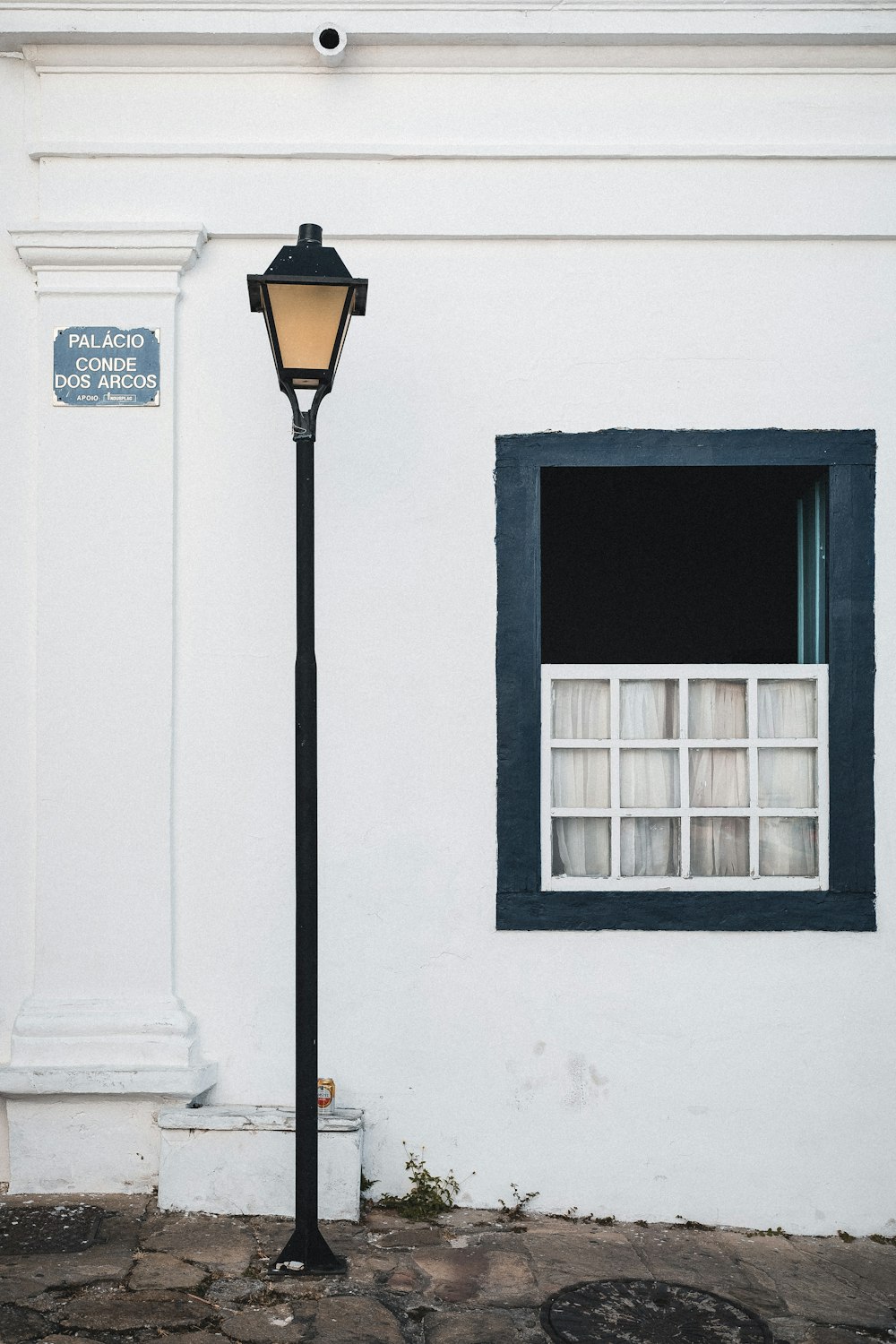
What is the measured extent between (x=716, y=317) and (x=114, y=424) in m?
2.54

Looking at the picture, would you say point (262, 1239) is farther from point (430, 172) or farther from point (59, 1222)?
point (430, 172)

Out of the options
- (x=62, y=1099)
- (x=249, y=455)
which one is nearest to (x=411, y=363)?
(x=249, y=455)

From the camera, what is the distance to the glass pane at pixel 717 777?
465cm

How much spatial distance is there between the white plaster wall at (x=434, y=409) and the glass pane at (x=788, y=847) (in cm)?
28

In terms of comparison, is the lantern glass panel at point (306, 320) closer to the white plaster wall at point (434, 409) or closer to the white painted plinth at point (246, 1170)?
the white plaster wall at point (434, 409)

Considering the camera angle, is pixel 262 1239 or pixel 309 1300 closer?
pixel 309 1300

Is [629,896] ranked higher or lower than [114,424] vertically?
lower

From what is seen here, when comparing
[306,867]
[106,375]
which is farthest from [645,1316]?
[106,375]

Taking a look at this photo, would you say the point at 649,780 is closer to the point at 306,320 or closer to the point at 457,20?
the point at 306,320

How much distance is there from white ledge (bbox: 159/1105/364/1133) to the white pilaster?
0.18m

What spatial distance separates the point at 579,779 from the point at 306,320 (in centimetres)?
215

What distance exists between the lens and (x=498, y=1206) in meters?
4.42

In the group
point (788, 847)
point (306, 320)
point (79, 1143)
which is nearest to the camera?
point (306, 320)

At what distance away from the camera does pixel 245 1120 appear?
4.27 m
